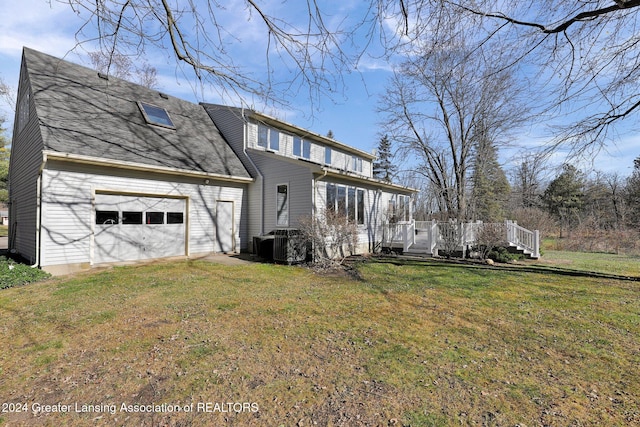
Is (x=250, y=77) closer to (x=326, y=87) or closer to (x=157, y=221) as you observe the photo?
(x=326, y=87)

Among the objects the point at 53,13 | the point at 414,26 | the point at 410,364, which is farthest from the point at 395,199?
the point at 53,13

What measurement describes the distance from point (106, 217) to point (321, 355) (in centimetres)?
841

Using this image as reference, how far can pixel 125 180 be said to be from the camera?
353 inches

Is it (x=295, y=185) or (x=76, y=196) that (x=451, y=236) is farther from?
(x=76, y=196)

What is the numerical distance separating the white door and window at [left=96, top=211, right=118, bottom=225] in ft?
10.9

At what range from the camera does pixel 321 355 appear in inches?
136

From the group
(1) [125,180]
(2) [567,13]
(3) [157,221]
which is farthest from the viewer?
(3) [157,221]

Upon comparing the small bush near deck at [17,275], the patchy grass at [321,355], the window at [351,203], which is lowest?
the patchy grass at [321,355]

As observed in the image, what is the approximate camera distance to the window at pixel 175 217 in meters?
10.1

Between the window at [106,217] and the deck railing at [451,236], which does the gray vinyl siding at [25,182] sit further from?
the deck railing at [451,236]

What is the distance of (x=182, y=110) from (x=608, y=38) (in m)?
14.1

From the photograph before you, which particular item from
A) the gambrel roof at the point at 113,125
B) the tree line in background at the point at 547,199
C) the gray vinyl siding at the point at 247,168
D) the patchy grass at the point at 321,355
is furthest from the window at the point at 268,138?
the patchy grass at the point at 321,355

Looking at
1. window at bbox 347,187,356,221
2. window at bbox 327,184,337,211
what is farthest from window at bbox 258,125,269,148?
window at bbox 347,187,356,221

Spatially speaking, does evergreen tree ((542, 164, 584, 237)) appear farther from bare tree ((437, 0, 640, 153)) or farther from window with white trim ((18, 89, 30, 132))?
window with white trim ((18, 89, 30, 132))
